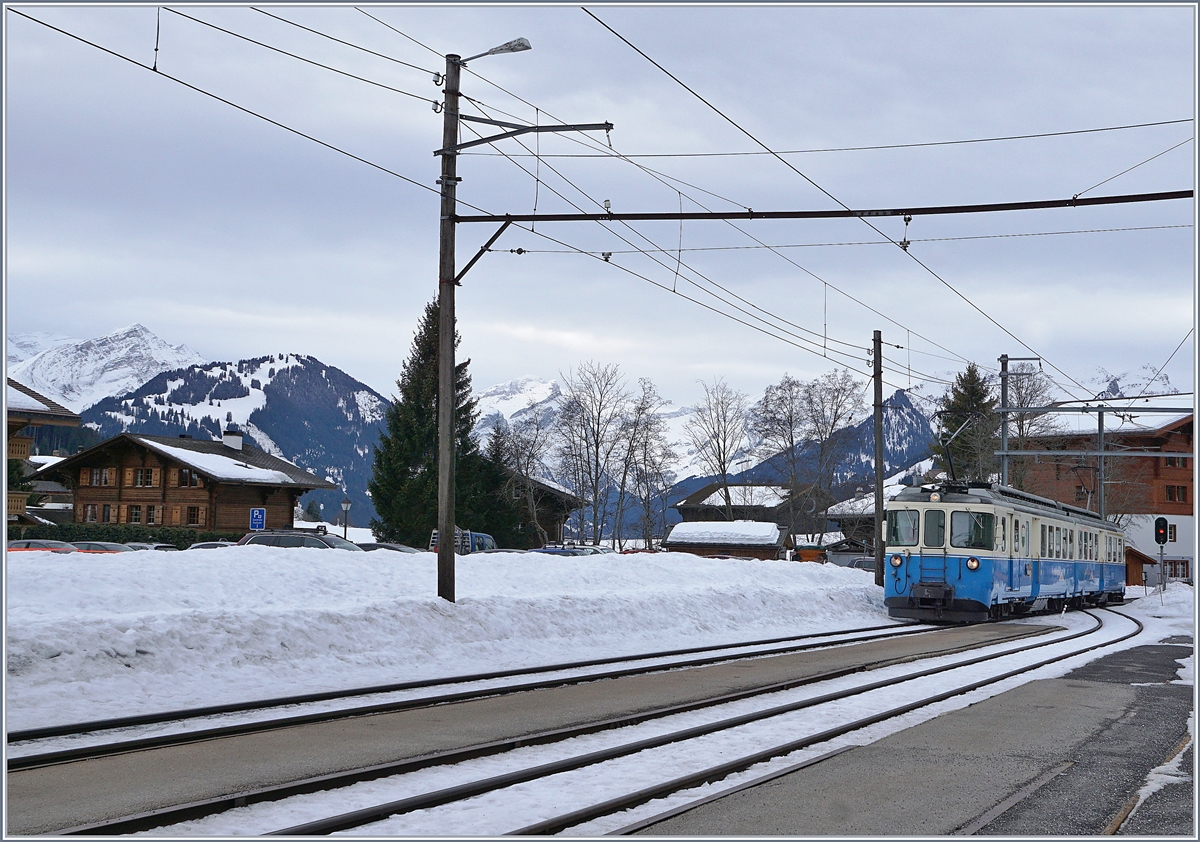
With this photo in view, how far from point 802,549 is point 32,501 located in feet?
148

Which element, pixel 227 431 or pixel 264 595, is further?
pixel 227 431

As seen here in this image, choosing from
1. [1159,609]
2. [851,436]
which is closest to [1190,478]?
[851,436]

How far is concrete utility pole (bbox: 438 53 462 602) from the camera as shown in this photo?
65.5 feet

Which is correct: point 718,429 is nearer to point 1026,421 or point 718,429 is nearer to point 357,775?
point 1026,421

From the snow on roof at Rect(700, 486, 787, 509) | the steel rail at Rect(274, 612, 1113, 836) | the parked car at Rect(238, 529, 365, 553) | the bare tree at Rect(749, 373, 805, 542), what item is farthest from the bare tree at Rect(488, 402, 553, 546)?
the steel rail at Rect(274, 612, 1113, 836)

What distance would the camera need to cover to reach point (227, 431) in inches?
2680

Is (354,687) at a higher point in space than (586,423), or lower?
lower

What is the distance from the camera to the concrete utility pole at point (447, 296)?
1995 cm

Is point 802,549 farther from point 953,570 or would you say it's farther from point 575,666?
point 575,666

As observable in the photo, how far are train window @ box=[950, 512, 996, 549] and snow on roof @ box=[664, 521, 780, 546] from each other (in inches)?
1822

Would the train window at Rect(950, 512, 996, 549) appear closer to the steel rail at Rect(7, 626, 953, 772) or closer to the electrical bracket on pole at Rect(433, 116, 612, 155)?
the steel rail at Rect(7, 626, 953, 772)

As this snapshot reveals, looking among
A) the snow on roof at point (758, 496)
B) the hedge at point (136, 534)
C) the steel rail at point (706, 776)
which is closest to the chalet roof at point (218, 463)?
the hedge at point (136, 534)

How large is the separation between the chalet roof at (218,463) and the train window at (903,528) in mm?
37895

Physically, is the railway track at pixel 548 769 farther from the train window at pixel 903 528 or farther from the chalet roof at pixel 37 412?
the chalet roof at pixel 37 412
